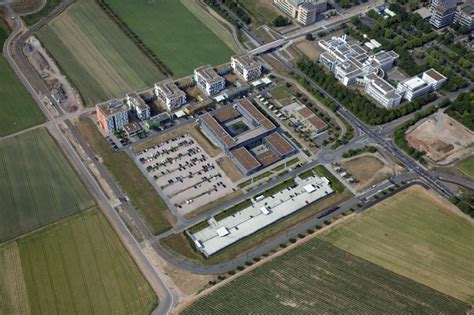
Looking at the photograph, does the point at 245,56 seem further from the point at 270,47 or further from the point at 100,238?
the point at 100,238

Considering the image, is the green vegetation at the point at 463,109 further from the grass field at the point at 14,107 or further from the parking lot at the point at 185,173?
the grass field at the point at 14,107

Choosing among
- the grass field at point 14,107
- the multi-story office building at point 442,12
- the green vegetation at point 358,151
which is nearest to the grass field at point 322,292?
the green vegetation at point 358,151

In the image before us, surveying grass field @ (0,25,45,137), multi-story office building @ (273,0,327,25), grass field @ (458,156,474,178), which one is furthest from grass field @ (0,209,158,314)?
multi-story office building @ (273,0,327,25)

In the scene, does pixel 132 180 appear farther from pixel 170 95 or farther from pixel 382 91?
pixel 382 91

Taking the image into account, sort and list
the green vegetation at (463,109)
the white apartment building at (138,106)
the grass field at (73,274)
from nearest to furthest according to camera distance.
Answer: the grass field at (73,274) < the white apartment building at (138,106) < the green vegetation at (463,109)

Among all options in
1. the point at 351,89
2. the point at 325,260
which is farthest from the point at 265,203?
the point at 351,89
